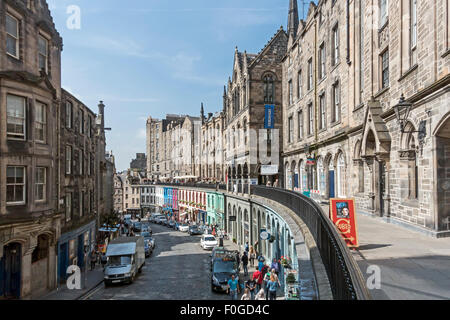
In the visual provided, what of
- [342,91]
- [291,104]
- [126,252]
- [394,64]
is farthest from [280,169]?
[394,64]

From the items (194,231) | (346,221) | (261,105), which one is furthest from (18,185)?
(194,231)

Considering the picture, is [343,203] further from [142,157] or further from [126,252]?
[142,157]

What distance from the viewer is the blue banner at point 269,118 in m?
38.5

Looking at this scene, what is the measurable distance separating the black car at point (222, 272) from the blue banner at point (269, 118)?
69.7ft

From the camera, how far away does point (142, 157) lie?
12469 centimetres

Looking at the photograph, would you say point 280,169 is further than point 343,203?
Yes

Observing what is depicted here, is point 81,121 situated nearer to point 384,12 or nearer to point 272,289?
point 272,289

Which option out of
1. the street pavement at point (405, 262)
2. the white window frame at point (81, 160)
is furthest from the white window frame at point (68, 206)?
the street pavement at point (405, 262)

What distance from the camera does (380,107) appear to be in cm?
1544

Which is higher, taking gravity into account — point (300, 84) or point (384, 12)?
point (300, 84)

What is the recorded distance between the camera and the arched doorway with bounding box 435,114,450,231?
10.7m

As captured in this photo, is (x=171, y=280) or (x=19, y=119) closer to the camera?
(x=19, y=119)

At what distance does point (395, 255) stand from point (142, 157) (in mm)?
121754

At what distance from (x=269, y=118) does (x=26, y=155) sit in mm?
→ 27792
